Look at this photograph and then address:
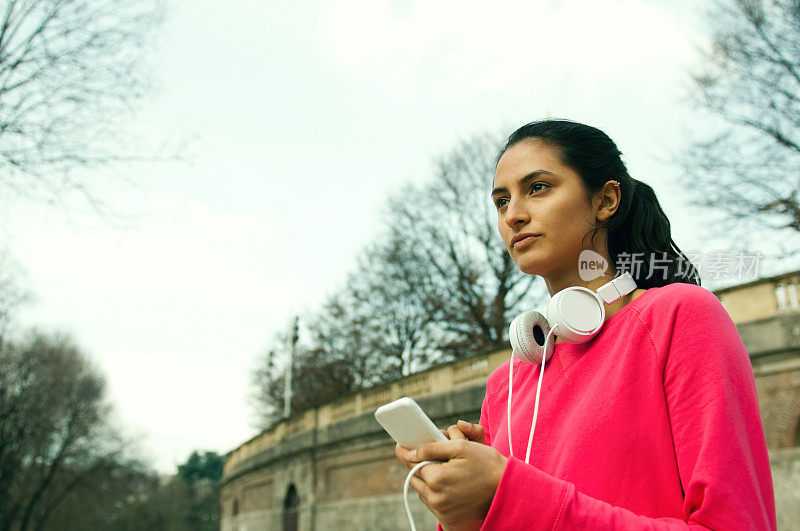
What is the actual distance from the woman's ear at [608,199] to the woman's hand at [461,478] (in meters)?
0.84

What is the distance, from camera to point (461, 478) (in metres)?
1.10

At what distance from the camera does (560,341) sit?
5.23ft

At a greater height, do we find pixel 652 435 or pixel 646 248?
pixel 646 248

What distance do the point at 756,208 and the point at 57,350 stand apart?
33997 millimetres

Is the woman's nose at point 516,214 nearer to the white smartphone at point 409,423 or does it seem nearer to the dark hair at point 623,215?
the dark hair at point 623,215

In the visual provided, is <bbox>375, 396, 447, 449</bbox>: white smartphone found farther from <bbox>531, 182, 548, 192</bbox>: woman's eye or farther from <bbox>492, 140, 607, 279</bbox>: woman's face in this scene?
<bbox>531, 182, 548, 192</bbox>: woman's eye

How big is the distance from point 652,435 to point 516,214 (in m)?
0.64

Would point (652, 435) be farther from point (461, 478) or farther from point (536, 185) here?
point (536, 185)

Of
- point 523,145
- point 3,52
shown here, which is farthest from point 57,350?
point 523,145

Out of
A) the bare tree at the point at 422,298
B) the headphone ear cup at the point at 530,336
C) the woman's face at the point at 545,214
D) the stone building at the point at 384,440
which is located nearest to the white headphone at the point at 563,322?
the headphone ear cup at the point at 530,336

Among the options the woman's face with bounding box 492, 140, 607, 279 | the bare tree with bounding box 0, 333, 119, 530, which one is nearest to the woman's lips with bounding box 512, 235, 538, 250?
the woman's face with bounding box 492, 140, 607, 279

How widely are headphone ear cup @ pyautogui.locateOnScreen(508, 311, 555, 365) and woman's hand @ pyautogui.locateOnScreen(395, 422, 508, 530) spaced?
1.59 ft

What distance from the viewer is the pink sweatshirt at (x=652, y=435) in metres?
1.09

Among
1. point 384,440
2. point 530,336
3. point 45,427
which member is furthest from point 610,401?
point 45,427
